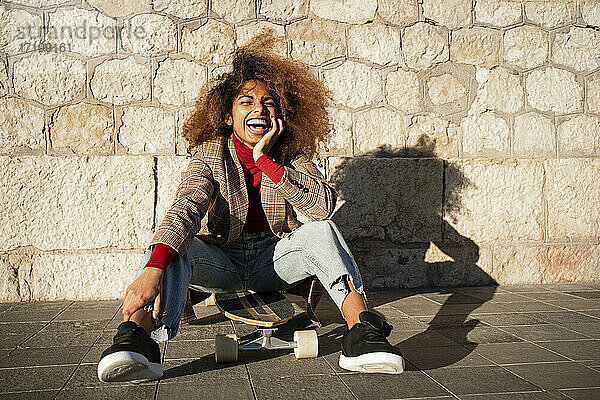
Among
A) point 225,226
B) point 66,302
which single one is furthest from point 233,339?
point 66,302

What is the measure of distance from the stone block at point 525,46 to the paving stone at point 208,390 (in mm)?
3337

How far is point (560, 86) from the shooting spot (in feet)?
14.4

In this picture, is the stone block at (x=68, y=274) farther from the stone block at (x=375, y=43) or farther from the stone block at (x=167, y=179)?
the stone block at (x=375, y=43)

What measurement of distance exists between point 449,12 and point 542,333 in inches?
98.1

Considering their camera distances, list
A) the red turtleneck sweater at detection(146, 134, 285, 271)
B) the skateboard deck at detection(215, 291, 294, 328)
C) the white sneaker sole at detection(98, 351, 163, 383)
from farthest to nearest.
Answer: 1. the red turtleneck sweater at detection(146, 134, 285, 271)
2. the skateboard deck at detection(215, 291, 294, 328)
3. the white sneaker sole at detection(98, 351, 163, 383)

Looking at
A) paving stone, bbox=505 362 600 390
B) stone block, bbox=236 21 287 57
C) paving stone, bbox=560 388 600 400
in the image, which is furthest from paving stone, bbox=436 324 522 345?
stone block, bbox=236 21 287 57

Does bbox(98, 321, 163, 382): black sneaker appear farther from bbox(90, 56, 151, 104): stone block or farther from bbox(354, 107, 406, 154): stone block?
bbox(354, 107, 406, 154): stone block

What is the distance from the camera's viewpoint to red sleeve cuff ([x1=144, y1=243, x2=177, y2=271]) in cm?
213

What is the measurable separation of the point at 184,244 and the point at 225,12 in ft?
7.67

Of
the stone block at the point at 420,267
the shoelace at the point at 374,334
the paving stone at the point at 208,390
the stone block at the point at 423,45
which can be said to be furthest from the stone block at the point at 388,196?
the paving stone at the point at 208,390

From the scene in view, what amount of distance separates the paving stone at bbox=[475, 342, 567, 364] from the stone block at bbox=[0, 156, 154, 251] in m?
2.31

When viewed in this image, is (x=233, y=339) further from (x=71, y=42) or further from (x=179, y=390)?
(x=71, y=42)

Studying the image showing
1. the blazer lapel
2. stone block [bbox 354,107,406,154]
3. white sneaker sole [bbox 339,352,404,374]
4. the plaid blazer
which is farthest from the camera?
stone block [bbox 354,107,406,154]

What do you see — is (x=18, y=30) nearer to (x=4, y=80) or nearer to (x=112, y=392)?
(x=4, y=80)
